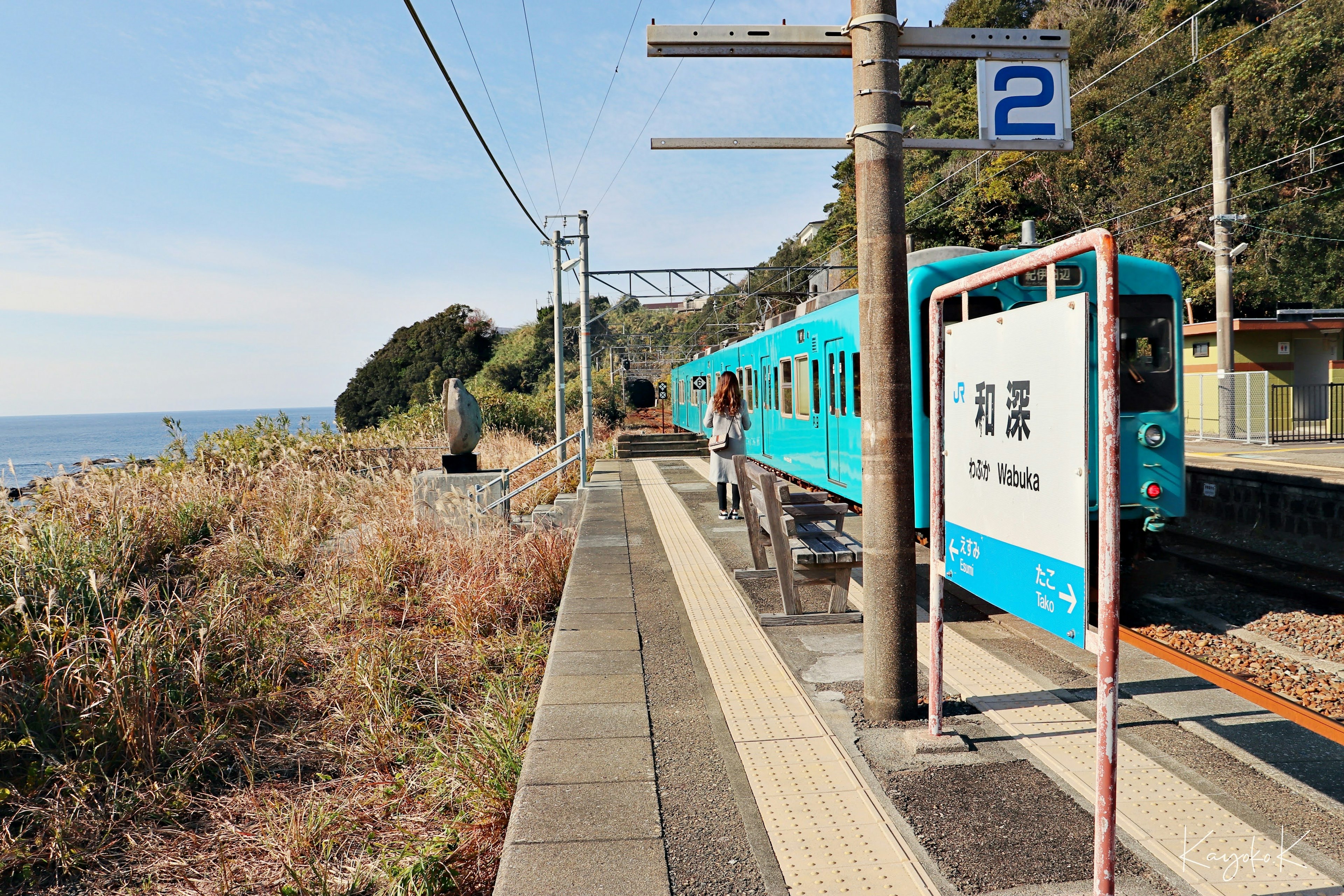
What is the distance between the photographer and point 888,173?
13.1 feet

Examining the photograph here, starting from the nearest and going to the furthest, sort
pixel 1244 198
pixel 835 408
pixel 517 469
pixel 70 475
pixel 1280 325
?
pixel 70 475 → pixel 835 408 → pixel 517 469 → pixel 1280 325 → pixel 1244 198

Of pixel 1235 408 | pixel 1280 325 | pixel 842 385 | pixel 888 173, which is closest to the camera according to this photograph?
pixel 888 173

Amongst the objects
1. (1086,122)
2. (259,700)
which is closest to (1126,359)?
(259,700)

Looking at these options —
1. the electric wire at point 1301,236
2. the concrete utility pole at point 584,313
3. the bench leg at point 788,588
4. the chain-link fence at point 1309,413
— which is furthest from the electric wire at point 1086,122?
the bench leg at point 788,588

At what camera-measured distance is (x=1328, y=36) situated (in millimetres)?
27234

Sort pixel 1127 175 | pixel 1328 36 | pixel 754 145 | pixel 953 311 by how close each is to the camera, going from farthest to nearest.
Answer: pixel 1127 175 → pixel 1328 36 → pixel 953 311 → pixel 754 145

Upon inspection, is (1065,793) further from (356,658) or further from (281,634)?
(281,634)

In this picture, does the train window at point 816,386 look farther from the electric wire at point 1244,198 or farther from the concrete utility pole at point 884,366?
the electric wire at point 1244,198

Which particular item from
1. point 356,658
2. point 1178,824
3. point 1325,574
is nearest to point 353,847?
point 356,658

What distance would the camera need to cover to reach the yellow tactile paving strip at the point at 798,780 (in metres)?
2.86

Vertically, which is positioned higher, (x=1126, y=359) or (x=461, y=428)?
(x=1126, y=359)

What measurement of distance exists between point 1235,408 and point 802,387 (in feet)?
43.1

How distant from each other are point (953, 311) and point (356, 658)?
5.33m

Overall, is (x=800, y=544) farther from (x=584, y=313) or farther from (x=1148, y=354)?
(x=584, y=313)
